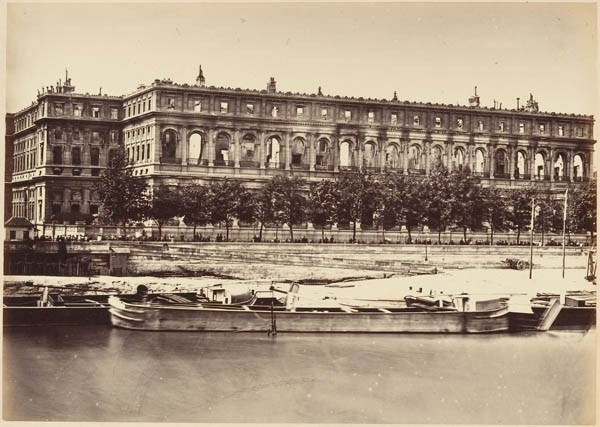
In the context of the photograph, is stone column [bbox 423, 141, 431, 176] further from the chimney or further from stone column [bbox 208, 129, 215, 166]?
the chimney

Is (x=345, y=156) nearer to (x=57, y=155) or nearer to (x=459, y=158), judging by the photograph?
(x=459, y=158)

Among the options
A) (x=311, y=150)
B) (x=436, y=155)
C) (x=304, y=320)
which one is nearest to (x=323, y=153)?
(x=311, y=150)

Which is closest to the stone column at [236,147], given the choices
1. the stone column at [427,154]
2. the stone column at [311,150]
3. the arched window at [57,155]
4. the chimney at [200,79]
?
the stone column at [311,150]

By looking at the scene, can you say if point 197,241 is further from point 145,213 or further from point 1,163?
point 1,163

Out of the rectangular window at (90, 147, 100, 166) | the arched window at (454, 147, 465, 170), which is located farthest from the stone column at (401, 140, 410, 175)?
the rectangular window at (90, 147, 100, 166)

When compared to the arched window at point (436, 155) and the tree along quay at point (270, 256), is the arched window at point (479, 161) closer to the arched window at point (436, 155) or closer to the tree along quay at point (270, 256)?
the arched window at point (436, 155)
